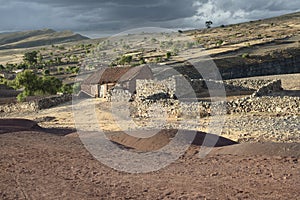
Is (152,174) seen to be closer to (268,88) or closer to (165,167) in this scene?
(165,167)

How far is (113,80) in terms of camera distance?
36719mm

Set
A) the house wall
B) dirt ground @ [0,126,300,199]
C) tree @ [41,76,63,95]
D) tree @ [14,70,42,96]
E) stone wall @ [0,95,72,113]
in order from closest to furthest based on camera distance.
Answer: dirt ground @ [0,126,300,199] < stone wall @ [0,95,72,113] < the house wall < tree @ [14,70,42,96] < tree @ [41,76,63,95]

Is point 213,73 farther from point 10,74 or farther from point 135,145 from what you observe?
point 10,74

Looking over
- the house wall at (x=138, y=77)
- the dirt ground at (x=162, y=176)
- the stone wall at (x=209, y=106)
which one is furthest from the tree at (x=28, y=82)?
the dirt ground at (x=162, y=176)

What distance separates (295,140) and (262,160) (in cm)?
454

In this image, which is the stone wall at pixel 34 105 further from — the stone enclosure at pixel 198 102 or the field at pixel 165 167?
the field at pixel 165 167

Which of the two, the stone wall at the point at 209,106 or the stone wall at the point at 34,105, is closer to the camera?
the stone wall at the point at 209,106

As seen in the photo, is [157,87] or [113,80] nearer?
[157,87]

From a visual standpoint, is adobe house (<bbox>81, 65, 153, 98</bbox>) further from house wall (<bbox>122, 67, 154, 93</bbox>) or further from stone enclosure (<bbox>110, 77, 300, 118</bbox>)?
stone enclosure (<bbox>110, 77, 300, 118</bbox>)

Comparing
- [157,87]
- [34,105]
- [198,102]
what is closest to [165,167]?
[198,102]

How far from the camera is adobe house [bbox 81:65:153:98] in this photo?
35.8 metres

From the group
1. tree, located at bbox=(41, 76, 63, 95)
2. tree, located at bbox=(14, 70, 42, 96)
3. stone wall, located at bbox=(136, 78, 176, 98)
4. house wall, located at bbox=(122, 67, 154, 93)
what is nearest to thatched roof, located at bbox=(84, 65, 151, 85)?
house wall, located at bbox=(122, 67, 154, 93)

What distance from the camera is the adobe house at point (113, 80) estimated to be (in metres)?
35.8

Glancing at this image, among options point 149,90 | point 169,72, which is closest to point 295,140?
point 149,90
